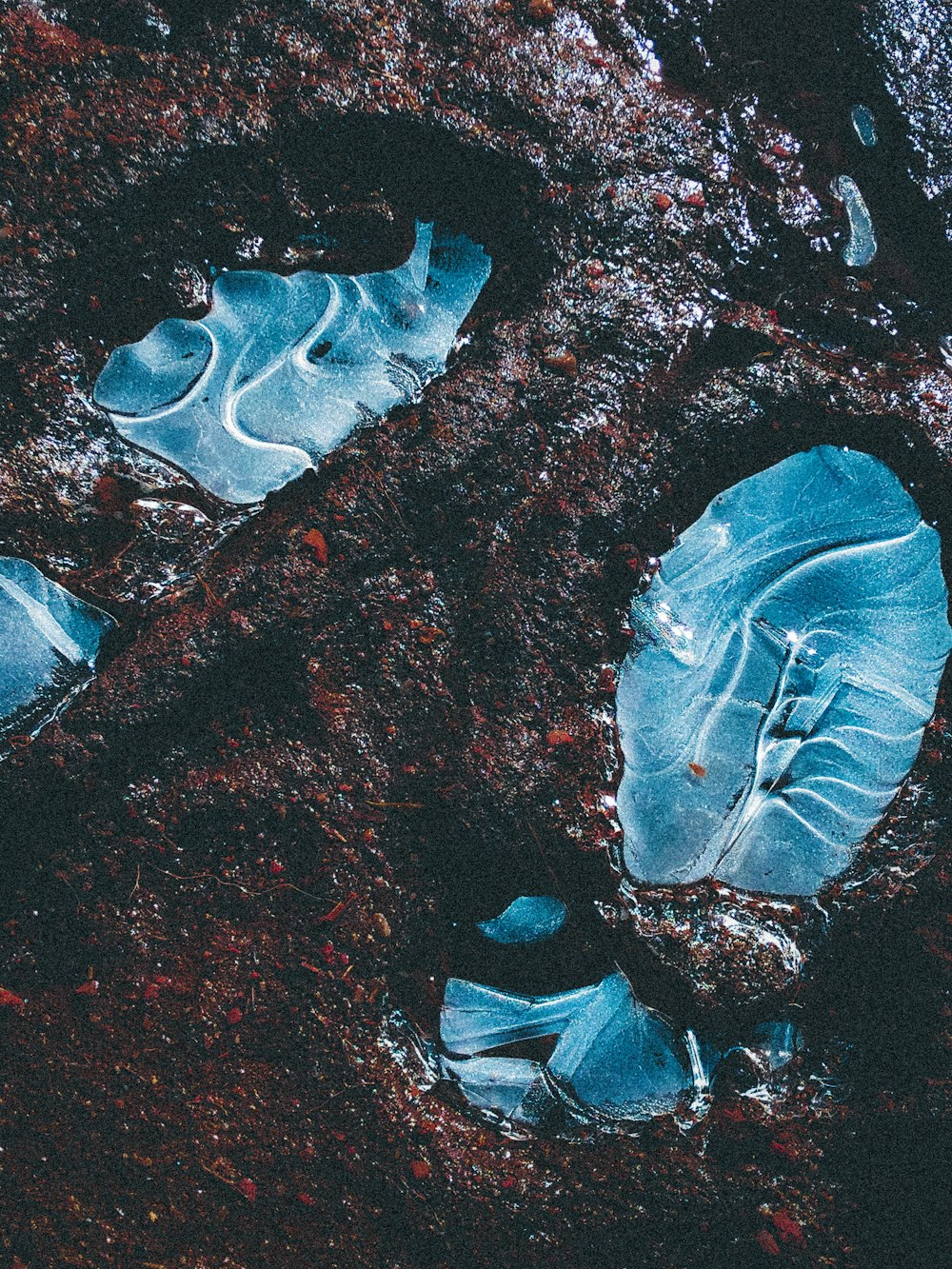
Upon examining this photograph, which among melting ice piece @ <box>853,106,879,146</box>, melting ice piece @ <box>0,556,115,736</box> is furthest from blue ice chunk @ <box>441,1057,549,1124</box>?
melting ice piece @ <box>853,106,879,146</box>

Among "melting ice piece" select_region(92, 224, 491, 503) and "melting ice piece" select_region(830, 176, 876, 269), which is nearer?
"melting ice piece" select_region(92, 224, 491, 503)

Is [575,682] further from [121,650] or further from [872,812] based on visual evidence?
[121,650]

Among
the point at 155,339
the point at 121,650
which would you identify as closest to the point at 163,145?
the point at 155,339

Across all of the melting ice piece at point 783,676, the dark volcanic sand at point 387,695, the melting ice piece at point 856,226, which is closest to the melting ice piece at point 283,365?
the dark volcanic sand at point 387,695

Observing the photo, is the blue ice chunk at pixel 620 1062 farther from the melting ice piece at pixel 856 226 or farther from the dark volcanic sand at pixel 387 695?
the melting ice piece at pixel 856 226

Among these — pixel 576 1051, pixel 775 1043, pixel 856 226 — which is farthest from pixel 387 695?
pixel 856 226

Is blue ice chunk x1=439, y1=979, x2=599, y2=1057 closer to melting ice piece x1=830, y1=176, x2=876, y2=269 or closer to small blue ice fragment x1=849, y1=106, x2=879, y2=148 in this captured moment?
melting ice piece x1=830, y1=176, x2=876, y2=269

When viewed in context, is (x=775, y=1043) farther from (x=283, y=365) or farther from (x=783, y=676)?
(x=283, y=365)
